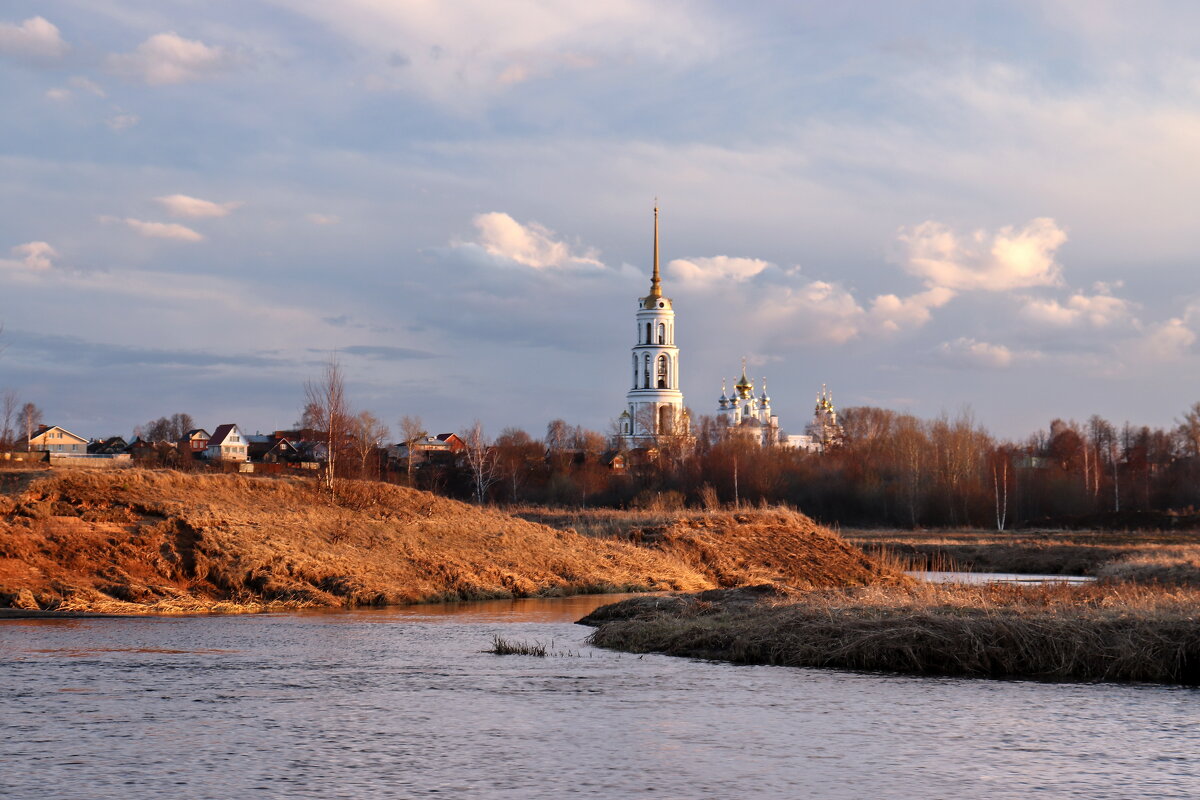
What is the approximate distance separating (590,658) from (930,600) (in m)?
6.61

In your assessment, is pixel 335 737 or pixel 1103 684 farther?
pixel 1103 684

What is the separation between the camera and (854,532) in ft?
268

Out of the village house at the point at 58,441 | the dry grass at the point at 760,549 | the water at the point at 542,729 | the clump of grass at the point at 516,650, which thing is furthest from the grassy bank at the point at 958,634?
the village house at the point at 58,441

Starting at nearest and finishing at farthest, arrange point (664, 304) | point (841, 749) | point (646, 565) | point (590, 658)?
point (841, 749) → point (590, 658) → point (646, 565) → point (664, 304)

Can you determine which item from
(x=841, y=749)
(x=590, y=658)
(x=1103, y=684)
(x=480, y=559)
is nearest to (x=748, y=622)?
(x=590, y=658)

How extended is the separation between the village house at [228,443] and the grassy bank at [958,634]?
136929mm

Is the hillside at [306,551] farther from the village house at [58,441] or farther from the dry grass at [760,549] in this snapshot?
the village house at [58,441]

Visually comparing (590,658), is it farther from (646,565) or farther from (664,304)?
(664,304)

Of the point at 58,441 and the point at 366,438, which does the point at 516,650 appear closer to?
the point at 366,438

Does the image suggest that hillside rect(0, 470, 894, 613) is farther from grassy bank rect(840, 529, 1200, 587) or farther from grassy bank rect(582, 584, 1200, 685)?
grassy bank rect(582, 584, 1200, 685)

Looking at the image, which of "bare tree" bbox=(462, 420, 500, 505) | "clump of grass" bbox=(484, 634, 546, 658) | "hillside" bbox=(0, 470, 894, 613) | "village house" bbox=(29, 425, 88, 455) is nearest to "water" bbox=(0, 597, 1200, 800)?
"clump of grass" bbox=(484, 634, 546, 658)

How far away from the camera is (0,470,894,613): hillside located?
30641 millimetres

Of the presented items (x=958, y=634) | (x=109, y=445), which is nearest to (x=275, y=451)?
(x=109, y=445)

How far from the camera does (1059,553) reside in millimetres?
57875
